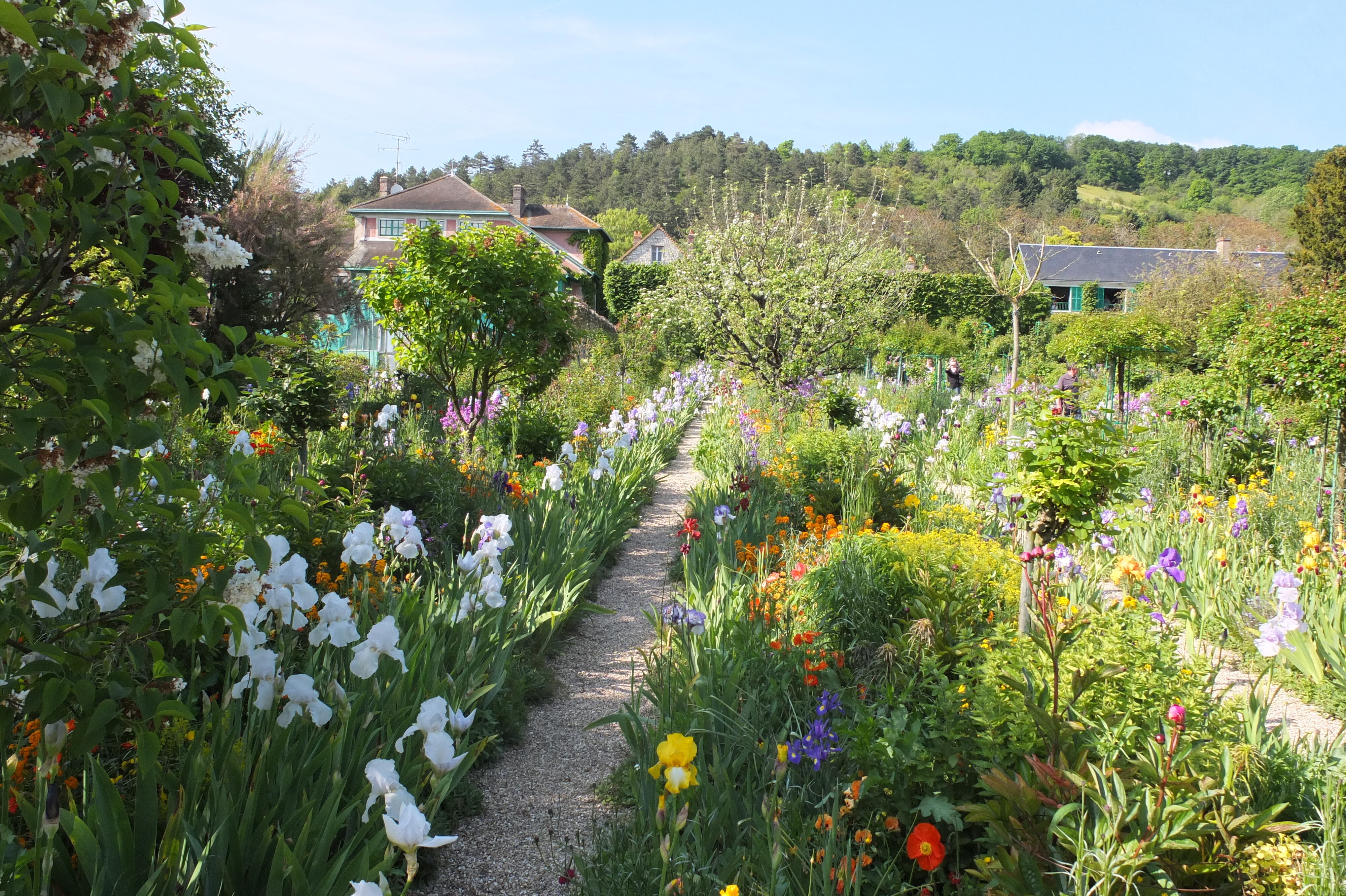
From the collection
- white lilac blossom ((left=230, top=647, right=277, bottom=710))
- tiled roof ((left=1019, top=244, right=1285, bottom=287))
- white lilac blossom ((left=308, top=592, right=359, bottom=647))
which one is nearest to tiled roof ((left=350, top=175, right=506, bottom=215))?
tiled roof ((left=1019, top=244, right=1285, bottom=287))

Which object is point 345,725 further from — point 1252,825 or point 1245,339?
point 1245,339

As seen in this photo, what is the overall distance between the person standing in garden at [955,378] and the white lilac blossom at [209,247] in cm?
1185

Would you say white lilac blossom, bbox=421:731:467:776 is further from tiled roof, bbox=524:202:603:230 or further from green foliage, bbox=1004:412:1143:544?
tiled roof, bbox=524:202:603:230

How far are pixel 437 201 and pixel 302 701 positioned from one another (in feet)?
121

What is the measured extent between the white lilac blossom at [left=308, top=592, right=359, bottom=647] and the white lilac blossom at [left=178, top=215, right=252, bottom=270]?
33.8 inches

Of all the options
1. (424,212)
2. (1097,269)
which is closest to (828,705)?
(424,212)

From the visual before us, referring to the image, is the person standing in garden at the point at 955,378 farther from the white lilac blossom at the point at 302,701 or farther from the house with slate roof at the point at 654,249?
the house with slate roof at the point at 654,249

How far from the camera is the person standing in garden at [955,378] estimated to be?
13.5 meters

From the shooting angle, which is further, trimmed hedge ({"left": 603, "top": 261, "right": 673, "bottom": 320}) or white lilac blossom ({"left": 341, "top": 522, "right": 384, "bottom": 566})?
trimmed hedge ({"left": 603, "top": 261, "right": 673, "bottom": 320})

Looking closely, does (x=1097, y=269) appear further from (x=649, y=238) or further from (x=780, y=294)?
(x=780, y=294)

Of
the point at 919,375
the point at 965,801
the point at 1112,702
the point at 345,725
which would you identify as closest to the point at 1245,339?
the point at 1112,702

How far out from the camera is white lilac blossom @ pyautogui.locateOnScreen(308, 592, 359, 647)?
6.84 ft

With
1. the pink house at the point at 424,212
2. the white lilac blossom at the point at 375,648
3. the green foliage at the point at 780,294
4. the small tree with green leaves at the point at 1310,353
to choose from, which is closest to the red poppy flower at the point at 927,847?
the white lilac blossom at the point at 375,648

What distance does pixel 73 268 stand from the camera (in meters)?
1.80
